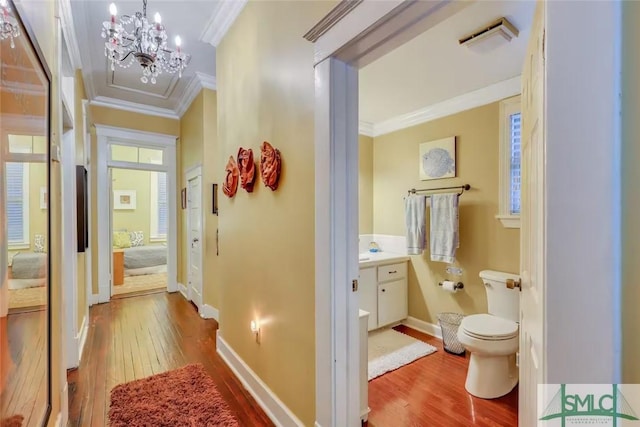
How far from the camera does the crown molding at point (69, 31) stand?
6.81 feet

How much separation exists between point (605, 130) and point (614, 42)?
18 cm

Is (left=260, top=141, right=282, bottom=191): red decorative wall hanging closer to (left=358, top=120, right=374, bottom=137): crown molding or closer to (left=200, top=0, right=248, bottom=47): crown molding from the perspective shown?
(left=200, top=0, right=248, bottom=47): crown molding

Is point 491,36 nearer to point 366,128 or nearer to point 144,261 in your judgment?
point 366,128

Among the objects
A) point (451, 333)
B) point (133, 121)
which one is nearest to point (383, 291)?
point (451, 333)

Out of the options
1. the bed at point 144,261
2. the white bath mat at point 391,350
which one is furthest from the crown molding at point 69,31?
the bed at point 144,261

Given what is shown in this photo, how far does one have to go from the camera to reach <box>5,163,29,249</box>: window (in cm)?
83

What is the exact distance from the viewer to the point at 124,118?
4383mm

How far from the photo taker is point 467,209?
299cm

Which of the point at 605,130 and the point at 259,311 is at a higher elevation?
the point at 605,130

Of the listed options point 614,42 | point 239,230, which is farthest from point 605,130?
point 239,230

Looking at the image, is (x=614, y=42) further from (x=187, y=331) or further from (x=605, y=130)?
(x=187, y=331)

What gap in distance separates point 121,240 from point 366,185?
6.51 meters

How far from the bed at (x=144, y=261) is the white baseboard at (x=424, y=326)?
211 inches

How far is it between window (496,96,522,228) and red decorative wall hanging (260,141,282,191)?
2.06 meters
